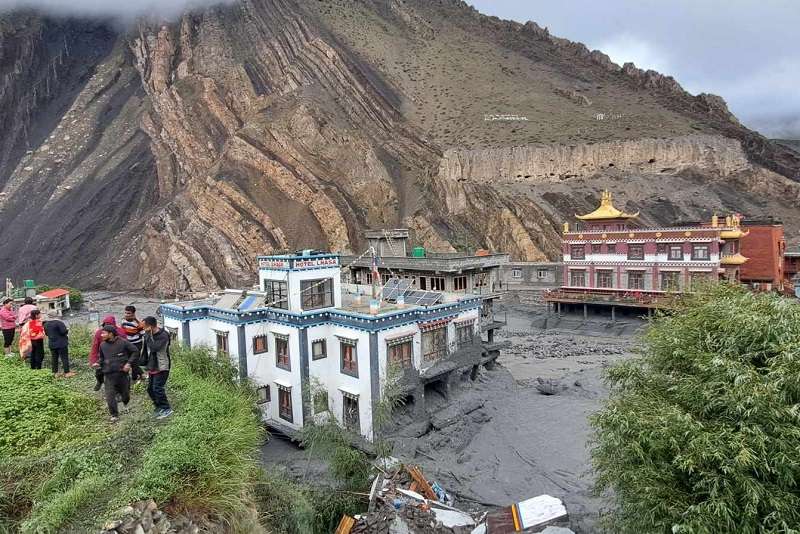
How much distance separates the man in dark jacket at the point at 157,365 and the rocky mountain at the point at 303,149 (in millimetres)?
47212

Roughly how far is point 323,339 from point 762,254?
3623cm

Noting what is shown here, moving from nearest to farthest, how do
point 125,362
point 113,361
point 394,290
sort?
point 113,361, point 125,362, point 394,290

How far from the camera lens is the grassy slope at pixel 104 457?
7.39 meters

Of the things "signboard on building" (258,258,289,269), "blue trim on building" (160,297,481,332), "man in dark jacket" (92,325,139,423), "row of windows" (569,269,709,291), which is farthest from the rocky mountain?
"man in dark jacket" (92,325,139,423)

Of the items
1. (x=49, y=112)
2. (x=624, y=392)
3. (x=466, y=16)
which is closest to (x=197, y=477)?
(x=624, y=392)

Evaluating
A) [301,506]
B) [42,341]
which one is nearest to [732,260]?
[301,506]

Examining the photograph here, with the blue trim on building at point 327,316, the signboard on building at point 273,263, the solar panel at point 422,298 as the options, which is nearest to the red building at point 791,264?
the blue trim on building at point 327,316

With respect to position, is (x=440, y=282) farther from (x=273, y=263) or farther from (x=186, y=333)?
(x=186, y=333)

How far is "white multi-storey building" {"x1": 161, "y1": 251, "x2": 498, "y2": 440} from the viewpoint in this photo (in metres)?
18.3

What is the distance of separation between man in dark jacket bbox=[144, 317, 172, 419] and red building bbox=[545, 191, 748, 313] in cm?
3068

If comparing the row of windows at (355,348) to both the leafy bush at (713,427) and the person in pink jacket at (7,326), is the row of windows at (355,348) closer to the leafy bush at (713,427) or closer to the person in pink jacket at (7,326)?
the person in pink jacket at (7,326)

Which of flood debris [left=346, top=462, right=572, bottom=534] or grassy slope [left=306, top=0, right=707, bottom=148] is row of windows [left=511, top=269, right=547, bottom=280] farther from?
flood debris [left=346, top=462, right=572, bottom=534]

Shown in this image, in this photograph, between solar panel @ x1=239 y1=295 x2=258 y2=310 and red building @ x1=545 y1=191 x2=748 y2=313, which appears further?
red building @ x1=545 y1=191 x2=748 y2=313

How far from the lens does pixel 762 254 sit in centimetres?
3844
